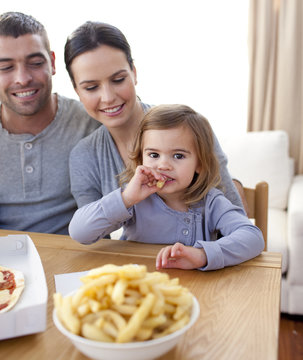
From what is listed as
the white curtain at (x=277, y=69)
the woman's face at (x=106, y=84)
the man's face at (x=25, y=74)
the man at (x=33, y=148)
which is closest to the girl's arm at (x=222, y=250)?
the woman's face at (x=106, y=84)

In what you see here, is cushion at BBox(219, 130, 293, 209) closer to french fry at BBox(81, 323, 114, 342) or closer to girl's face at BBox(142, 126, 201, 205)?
girl's face at BBox(142, 126, 201, 205)

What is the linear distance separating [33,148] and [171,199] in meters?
0.69

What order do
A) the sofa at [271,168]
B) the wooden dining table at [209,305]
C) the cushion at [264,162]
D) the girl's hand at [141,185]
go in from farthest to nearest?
1. the cushion at [264,162]
2. the sofa at [271,168]
3. the girl's hand at [141,185]
4. the wooden dining table at [209,305]

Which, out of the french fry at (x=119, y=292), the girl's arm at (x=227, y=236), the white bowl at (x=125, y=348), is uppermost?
the french fry at (x=119, y=292)

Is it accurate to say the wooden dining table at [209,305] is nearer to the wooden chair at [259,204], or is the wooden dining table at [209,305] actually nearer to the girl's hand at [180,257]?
the girl's hand at [180,257]

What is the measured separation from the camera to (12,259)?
1196 millimetres

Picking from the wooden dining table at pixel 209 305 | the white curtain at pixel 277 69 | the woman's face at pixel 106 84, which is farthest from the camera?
the white curtain at pixel 277 69

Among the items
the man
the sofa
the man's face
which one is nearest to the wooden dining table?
the man

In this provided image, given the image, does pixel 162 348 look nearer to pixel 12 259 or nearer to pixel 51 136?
pixel 12 259

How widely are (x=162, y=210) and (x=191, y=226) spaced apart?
0.11 metres

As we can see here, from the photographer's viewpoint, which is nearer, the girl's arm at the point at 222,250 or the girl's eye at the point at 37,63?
the girl's arm at the point at 222,250

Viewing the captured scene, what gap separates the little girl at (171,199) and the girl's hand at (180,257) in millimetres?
65

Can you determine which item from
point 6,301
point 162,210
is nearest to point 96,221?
point 162,210

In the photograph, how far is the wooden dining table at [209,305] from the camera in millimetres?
772
